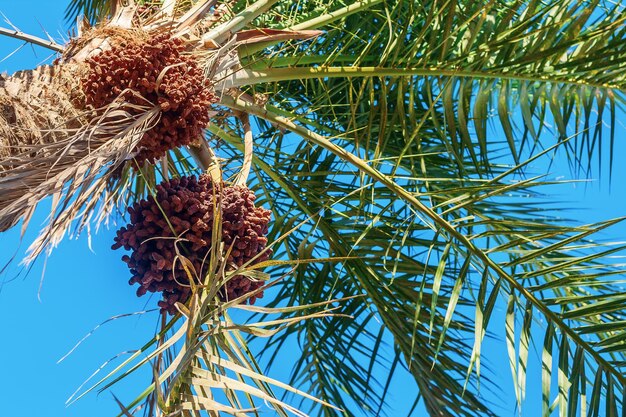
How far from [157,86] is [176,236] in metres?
0.41

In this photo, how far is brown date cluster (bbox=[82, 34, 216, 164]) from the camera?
8.25ft

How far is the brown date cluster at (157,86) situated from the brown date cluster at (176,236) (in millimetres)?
145

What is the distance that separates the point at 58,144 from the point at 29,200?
16 centimetres

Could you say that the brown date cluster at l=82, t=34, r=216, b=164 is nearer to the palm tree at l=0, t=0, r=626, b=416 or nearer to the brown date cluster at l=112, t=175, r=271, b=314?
the palm tree at l=0, t=0, r=626, b=416

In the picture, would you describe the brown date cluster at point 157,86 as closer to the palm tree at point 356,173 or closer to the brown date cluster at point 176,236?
the palm tree at point 356,173

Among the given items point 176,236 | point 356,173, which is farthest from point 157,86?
point 356,173

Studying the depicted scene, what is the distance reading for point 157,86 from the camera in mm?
2525

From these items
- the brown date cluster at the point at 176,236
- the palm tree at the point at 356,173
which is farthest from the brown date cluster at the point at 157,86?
the brown date cluster at the point at 176,236

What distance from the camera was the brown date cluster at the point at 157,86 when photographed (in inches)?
99.0

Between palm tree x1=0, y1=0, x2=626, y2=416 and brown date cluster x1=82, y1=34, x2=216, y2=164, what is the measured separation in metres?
0.01

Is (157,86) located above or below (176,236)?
above

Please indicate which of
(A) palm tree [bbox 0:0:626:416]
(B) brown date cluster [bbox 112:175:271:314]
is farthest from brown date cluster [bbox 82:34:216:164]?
(B) brown date cluster [bbox 112:175:271:314]

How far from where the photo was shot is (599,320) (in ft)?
10.6

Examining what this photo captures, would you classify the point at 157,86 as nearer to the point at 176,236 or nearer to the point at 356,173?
the point at 176,236
